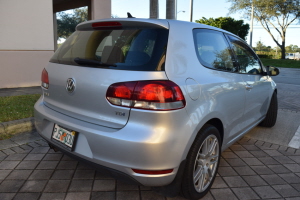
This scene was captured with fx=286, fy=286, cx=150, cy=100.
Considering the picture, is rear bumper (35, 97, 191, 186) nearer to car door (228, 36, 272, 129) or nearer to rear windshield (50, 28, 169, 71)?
rear windshield (50, 28, 169, 71)

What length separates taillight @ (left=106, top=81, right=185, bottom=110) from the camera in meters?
2.13

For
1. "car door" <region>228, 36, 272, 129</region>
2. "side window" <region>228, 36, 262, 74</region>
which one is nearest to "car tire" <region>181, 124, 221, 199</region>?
"car door" <region>228, 36, 272, 129</region>

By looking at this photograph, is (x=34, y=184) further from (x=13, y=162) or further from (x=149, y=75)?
(x=149, y=75)

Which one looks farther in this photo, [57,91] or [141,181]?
[57,91]

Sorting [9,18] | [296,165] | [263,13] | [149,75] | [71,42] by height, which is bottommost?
[296,165]

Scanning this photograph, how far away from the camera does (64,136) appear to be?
2539 mm

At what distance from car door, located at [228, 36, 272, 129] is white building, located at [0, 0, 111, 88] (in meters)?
5.84

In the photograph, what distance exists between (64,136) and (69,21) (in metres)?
11.2

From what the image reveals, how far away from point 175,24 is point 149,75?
63 cm

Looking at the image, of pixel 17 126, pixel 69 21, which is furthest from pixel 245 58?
pixel 69 21

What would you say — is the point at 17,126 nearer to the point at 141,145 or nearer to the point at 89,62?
the point at 89,62

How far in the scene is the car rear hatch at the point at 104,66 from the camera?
2.22 meters

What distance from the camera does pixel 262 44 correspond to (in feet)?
270

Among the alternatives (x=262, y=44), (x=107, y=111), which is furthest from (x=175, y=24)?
(x=262, y=44)
